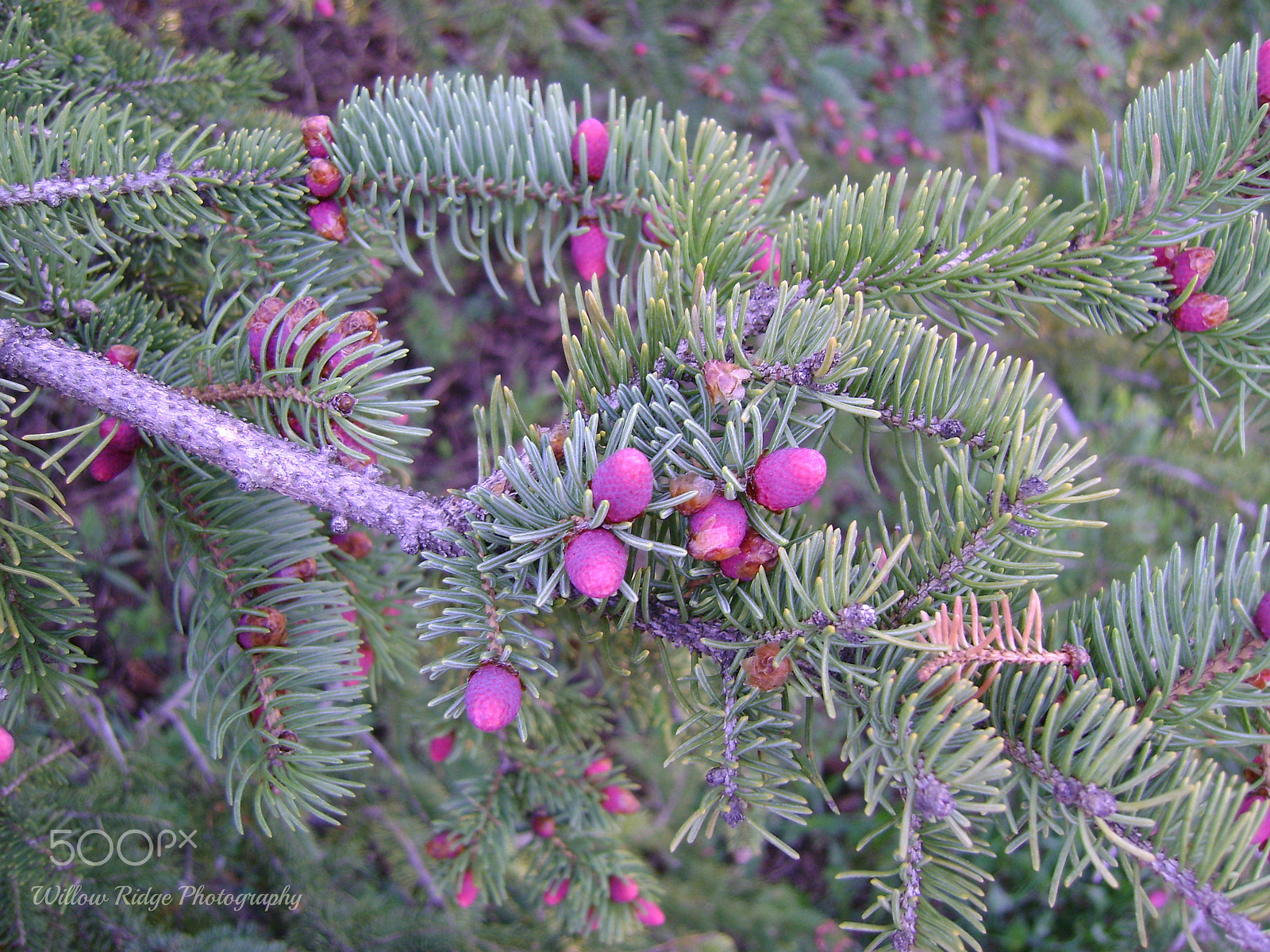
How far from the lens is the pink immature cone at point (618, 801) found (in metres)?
1.40

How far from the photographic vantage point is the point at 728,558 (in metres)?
0.80

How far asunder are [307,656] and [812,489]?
0.69 m

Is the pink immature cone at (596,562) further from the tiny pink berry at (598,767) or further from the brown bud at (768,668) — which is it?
the tiny pink berry at (598,767)

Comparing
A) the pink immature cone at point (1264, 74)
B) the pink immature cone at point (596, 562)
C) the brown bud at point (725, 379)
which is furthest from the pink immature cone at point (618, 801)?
the pink immature cone at point (1264, 74)

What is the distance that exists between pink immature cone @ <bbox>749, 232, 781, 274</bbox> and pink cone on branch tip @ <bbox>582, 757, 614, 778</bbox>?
964mm

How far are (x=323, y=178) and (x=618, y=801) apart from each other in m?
1.19

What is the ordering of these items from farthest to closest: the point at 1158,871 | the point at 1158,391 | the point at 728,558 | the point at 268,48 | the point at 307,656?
the point at 1158,391 → the point at 268,48 → the point at 307,656 → the point at 728,558 → the point at 1158,871

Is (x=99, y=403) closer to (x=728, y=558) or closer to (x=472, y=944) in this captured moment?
(x=728, y=558)

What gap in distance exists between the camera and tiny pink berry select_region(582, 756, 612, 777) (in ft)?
4.62

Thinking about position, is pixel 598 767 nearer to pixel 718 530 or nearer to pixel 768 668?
pixel 768 668

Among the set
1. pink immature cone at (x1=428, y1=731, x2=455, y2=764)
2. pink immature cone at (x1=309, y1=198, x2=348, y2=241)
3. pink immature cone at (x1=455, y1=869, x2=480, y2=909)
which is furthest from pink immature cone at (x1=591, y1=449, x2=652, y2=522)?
pink immature cone at (x1=455, y1=869, x2=480, y2=909)

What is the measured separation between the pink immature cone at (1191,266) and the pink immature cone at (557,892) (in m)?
1.45

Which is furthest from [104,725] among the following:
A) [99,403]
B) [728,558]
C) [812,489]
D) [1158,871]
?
[1158,871]

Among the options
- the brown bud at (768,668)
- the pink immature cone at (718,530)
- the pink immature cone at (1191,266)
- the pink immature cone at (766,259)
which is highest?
the pink immature cone at (1191,266)
